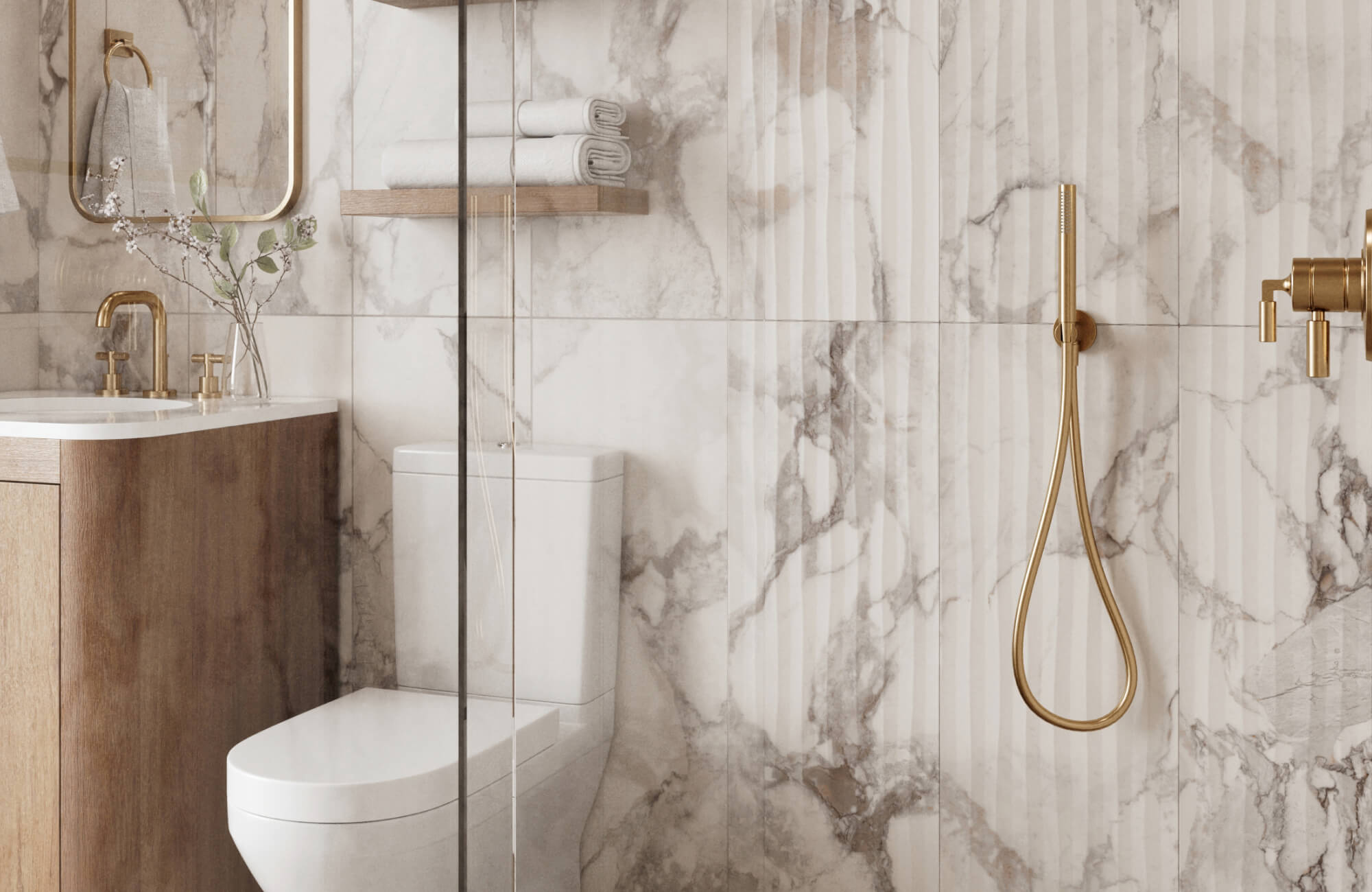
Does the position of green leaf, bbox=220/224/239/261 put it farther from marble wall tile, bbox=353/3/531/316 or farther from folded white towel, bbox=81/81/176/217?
marble wall tile, bbox=353/3/531/316

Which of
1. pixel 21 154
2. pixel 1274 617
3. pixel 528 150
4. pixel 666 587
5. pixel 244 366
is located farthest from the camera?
pixel 244 366

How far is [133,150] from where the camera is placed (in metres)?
1.23

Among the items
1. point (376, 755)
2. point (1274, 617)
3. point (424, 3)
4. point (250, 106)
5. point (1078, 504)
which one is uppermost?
point (250, 106)

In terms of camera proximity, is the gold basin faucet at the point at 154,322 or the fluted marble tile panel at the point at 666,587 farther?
the gold basin faucet at the point at 154,322

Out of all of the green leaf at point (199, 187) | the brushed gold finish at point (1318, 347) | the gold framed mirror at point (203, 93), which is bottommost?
the brushed gold finish at point (1318, 347)

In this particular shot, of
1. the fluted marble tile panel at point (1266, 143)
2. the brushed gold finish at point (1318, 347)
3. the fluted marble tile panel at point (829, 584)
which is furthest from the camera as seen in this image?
the fluted marble tile panel at point (829, 584)

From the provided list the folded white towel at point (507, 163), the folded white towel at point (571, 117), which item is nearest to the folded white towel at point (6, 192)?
the folded white towel at point (507, 163)

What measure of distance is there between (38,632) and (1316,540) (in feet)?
4.37

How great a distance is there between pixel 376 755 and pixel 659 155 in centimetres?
67

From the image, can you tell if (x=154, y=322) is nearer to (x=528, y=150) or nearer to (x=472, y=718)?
(x=528, y=150)

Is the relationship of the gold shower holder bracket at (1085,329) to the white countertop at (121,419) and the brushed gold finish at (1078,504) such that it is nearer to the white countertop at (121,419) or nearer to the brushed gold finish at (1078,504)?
the brushed gold finish at (1078,504)

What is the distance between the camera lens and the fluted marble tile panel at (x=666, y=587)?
1.06 meters

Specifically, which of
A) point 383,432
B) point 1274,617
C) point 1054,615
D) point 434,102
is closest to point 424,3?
point 434,102

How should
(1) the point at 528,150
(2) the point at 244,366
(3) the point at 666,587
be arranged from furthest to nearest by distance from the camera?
(2) the point at 244,366 → (3) the point at 666,587 → (1) the point at 528,150
